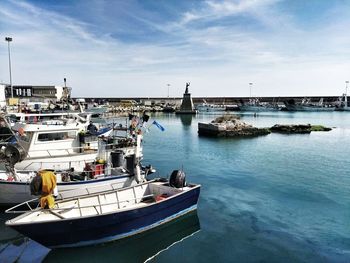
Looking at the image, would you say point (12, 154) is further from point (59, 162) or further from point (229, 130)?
point (229, 130)

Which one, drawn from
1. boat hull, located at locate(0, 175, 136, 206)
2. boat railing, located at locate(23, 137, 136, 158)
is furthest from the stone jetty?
boat hull, located at locate(0, 175, 136, 206)

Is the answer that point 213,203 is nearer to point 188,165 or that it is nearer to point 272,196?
point 272,196

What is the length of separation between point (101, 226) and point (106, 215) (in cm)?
56

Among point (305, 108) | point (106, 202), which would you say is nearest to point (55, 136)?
point (106, 202)

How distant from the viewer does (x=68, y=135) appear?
73.1ft

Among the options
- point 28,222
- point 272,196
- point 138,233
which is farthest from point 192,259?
point 272,196

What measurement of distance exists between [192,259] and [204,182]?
38.7ft

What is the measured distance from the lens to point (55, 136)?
21.7m

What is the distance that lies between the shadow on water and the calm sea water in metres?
0.04

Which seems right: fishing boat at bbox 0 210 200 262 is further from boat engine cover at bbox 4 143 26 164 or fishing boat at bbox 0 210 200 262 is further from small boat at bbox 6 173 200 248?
boat engine cover at bbox 4 143 26 164

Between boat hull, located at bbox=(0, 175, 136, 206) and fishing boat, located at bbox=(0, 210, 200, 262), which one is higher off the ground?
boat hull, located at bbox=(0, 175, 136, 206)

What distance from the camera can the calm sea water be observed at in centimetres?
1388

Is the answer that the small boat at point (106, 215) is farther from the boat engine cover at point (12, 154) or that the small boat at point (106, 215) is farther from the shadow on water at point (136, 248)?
the boat engine cover at point (12, 154)

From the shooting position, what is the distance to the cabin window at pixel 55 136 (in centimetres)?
2114
